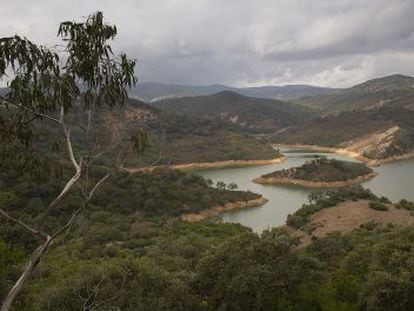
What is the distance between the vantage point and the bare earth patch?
3541 cm

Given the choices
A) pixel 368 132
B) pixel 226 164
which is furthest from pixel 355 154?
pixel 226 164

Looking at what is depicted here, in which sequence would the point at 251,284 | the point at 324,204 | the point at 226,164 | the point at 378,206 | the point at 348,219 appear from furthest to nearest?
the point at 226,164 → the point at 324,204 → the point at 378,206 → the point at 348,219 → the point at 251,284

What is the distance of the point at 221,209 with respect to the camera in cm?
5897

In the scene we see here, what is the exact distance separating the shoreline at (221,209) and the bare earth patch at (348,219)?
16.7m

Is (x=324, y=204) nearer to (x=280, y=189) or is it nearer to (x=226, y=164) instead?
(x=280, y=189)

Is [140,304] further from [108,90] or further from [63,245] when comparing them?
[63,245]

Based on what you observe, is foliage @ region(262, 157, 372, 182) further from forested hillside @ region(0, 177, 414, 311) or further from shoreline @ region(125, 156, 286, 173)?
forested hillside @ region(0, 177, 414, 311)

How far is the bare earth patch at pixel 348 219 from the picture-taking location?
116 ft

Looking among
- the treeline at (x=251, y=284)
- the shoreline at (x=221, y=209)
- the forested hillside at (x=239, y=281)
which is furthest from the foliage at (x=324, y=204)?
the treeline at (x=251, y=284)

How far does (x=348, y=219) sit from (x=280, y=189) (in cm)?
3578

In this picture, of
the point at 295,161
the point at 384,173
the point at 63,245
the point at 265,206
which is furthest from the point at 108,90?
the point at 295,161

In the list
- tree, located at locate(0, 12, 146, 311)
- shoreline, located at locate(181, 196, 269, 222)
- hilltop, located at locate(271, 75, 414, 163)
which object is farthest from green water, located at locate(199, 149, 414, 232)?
tree, located at locate(0, 12, 146, 311)

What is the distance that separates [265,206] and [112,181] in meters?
18.0

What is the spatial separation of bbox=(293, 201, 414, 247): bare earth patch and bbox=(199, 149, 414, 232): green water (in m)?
9.75
